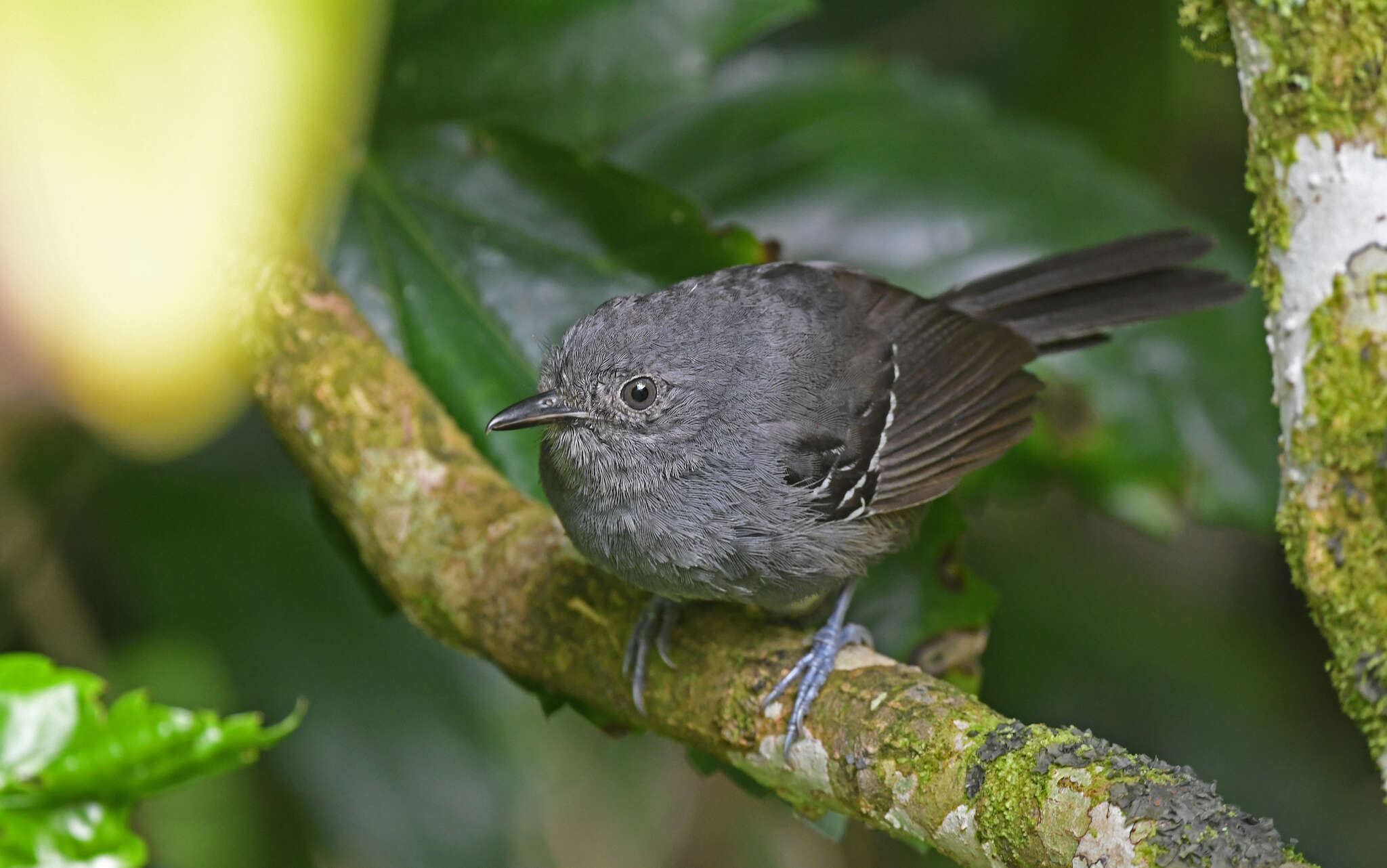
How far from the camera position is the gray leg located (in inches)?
93.3

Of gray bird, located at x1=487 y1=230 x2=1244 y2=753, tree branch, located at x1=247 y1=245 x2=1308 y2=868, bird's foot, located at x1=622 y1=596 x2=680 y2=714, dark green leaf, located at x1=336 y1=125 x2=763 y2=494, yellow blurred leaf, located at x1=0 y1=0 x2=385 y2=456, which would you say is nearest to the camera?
tree branch, located at x1=247 y1=245 x2=1308 y2=868

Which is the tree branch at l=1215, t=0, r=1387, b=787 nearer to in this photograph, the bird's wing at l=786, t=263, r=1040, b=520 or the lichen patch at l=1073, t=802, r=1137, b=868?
the lichen patch at l=1073, t=802, r=1137, b=868

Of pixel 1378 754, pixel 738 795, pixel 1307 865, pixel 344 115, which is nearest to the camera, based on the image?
pixel 1307 865

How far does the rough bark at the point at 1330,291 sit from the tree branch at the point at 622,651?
0.67 m

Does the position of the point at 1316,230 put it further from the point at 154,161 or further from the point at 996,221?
the point at 154,161

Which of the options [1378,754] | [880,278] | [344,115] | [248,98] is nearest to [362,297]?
[344,115]

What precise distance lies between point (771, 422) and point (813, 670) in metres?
0.72

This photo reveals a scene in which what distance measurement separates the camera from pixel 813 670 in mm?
2453

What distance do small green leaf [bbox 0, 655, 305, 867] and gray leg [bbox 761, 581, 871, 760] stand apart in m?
1.03

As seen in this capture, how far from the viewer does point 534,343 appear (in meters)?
3.30

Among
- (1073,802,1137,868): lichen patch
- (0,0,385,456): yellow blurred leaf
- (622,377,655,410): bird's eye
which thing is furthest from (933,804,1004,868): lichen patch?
(0,0,385,456): yellow blurred leaf

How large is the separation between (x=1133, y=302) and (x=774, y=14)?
4.10ft

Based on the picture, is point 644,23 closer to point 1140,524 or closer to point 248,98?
point 248,98

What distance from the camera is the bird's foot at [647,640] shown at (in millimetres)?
2672
